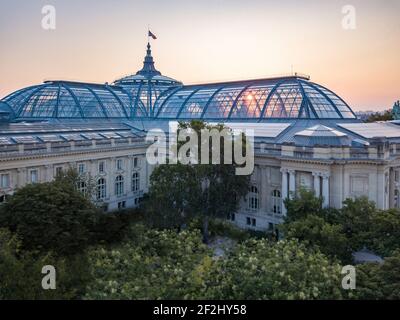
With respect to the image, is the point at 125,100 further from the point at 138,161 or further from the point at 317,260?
the point at 317,260

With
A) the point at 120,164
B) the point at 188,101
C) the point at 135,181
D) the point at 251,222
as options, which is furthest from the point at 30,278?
the point at 188,101

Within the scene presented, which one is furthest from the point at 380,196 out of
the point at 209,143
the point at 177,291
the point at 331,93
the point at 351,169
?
the point at 177,291

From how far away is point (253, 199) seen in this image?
6172 centimetres

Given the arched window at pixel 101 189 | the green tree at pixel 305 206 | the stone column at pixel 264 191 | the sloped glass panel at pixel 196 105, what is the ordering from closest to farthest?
1. the green tree at pixel 305 206
2. the stone column at pixel 264 191
3. the arched window at pixel 101 189
4. the sloped glass panel at pixel 196 105

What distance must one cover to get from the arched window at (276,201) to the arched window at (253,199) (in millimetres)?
2668

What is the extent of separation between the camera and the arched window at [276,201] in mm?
58575

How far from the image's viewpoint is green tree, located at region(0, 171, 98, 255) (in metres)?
38.5

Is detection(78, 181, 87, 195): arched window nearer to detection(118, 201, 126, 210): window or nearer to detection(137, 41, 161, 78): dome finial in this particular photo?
detection(118, 201, 126, 210): window

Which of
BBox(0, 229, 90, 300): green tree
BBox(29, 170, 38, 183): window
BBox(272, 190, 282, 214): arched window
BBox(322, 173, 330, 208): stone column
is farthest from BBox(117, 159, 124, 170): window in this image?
BBox(0, 229, 90, 300): green tree

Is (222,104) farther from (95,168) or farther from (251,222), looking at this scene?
(95,168)

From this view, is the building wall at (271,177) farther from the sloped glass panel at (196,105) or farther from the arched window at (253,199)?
the sloped glass panel at (196,105)

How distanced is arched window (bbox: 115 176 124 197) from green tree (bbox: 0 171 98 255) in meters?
26.1

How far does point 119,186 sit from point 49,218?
3105 centimetres

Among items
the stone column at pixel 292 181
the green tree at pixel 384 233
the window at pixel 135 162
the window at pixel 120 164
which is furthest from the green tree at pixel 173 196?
the window at pixel 135 162
